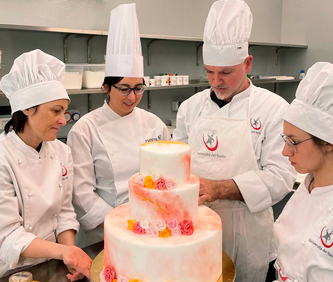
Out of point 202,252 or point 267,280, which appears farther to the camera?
point 267,280

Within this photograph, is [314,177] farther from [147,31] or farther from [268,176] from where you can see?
[147,31]

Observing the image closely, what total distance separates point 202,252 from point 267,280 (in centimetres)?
91

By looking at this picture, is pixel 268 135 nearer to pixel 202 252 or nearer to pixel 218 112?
pixel 218 112

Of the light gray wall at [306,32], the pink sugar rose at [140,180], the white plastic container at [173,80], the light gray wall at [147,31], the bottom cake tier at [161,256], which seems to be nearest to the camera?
the bottom cake tier at [161,256]

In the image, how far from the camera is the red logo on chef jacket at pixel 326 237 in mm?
1132

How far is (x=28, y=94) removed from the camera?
1.50 meters

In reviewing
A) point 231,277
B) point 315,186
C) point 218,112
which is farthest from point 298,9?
point 231,277

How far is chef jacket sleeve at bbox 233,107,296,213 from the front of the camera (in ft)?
5.05

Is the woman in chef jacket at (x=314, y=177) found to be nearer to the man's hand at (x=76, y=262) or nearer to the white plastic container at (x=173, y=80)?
the man's hand at (x=76, y=262)

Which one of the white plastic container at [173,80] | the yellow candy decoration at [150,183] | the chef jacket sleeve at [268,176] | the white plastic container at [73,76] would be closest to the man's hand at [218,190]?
the chef jacket sleeve at [268,176]

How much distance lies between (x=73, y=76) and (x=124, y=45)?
100 centimetres

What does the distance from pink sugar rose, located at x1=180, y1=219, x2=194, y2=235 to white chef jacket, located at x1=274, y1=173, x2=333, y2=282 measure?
0.38 m

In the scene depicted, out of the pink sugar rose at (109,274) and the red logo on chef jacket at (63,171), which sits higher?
the red logo on chef jacket at (63,171)

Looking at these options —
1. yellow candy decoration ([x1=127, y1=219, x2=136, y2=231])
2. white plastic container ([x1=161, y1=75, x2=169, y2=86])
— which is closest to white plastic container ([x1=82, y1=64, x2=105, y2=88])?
white plastic container ([x1=161, y1=75, x2=169, y2=86])
